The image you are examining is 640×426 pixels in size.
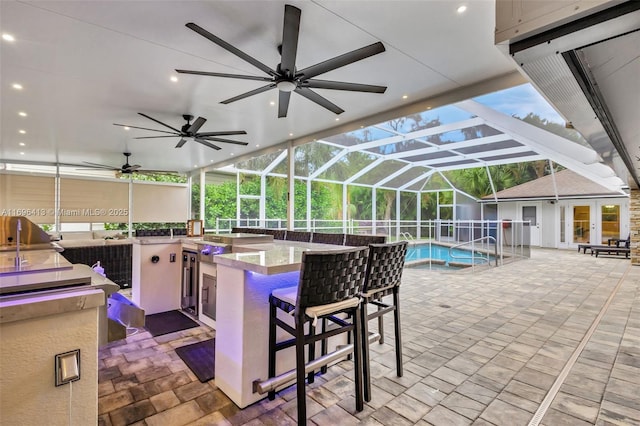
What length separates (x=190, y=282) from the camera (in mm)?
3729

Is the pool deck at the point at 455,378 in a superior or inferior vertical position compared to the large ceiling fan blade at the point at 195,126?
inferior

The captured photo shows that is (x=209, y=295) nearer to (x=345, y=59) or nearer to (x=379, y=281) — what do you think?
(x=379, y=281)

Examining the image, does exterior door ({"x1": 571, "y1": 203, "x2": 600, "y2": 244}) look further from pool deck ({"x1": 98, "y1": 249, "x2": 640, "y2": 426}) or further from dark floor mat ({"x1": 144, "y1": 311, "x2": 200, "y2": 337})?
dark floor mat ({"x1": 144, "y1": 311, "x2": 200, "y2": 337})

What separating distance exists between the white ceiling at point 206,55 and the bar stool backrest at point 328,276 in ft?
7.00

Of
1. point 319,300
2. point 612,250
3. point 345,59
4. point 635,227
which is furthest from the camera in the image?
point 612,250

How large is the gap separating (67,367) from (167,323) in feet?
9.29

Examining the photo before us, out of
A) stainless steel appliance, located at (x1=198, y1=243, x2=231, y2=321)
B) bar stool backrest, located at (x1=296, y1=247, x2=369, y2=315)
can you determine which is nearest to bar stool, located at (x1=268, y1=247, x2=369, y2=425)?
bar stool backrest, located at (x1=296, y1=247, x2=369, y2=315)

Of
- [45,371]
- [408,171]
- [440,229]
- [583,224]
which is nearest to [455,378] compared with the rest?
[45,371]

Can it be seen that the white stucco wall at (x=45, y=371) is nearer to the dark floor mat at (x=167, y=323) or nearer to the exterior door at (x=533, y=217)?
the dark floor mat at (x=167, y=323)

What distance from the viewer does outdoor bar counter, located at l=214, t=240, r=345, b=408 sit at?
192 centimetres

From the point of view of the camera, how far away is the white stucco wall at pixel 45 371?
0.86 meters

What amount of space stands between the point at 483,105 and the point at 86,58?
19.8 ft

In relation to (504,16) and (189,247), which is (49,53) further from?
(504,16)

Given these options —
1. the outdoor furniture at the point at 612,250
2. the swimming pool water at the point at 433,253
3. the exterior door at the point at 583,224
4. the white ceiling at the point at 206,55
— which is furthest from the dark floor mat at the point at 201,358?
the exterior door at the point at 583,224
